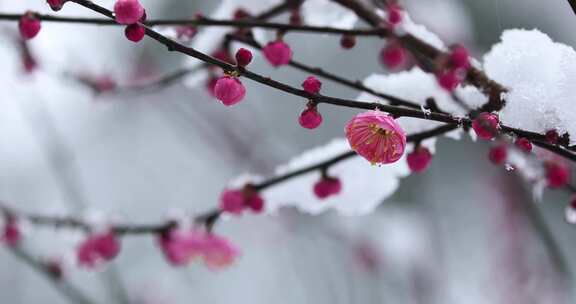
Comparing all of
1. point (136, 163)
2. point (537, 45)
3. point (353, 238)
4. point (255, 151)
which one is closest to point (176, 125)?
point (136, 163)

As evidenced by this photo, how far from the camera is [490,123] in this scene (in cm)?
69

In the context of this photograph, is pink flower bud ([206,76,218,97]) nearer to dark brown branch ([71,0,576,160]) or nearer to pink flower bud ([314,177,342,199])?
pink flower bud ([314,177,342,199])

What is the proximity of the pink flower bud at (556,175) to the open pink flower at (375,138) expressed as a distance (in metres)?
0.48

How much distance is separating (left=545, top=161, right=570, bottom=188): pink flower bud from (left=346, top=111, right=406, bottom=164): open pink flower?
0.48m

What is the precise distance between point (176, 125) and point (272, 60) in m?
5.29

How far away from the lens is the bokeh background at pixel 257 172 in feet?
9.91

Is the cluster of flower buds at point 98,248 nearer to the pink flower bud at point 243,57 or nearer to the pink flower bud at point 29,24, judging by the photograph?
the pink flower bud at point 29,24

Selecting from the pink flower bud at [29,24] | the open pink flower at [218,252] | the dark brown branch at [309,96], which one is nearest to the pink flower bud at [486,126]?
the dark brown branch at [309,96]

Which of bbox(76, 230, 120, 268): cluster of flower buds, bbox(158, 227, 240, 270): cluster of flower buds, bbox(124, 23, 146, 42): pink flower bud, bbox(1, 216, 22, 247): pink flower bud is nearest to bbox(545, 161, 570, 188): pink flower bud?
bbox(124, 23, 146, 42): pink flower bud

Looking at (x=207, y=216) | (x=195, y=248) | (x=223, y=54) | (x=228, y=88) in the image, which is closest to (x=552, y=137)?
(x=228, y=88)

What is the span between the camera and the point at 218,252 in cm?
182

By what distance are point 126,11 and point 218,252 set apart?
114 cm

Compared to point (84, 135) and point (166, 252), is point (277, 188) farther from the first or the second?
point (84, 135)

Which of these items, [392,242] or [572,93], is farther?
[392,242]
